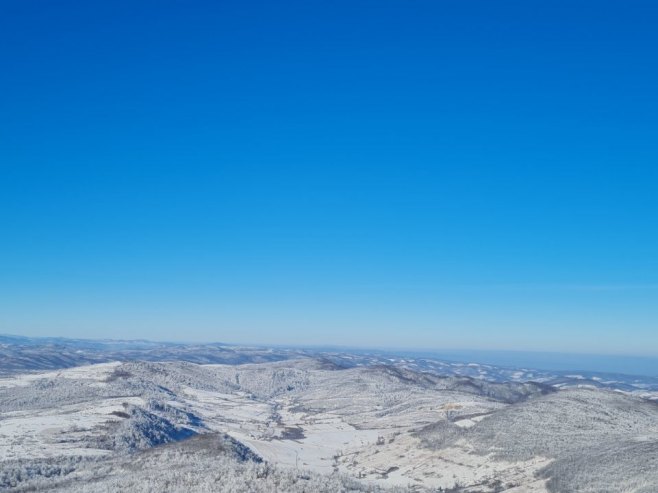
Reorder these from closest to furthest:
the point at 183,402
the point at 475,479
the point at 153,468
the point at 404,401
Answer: the point at 153,468
the point at 475,479
the point at 183,402
the point at 404,401

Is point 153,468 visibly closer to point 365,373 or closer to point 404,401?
point 404,401

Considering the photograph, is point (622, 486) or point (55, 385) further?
point (55, 385)

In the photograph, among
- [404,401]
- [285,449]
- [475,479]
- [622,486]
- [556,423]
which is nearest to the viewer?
[622,486]

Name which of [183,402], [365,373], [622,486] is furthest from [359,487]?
[365,373]

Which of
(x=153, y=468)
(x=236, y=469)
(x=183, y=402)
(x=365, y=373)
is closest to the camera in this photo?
(x=236, y=469)

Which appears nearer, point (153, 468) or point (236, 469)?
point (236, 469)

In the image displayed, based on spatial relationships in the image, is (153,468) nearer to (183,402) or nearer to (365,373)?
(183,402)

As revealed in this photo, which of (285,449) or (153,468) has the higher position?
(153,468)

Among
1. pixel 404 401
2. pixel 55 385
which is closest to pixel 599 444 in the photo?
pixel 404 401

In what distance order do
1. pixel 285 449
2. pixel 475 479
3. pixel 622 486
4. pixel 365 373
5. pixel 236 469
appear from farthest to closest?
pixel 365 373 → pixel 285 449 → pixel 475 479 → pixel 622 486 → pixel 236 469
